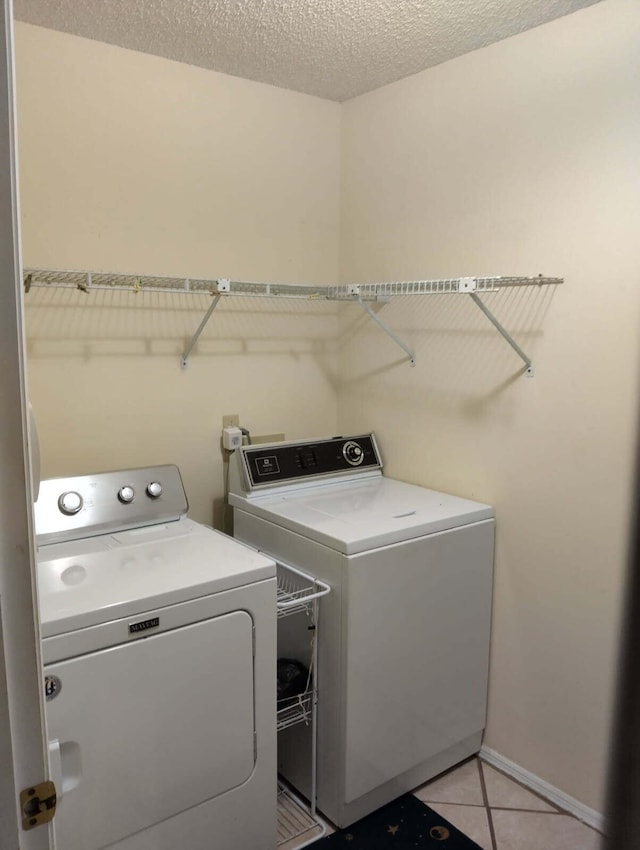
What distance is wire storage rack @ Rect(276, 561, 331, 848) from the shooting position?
6.34 feet

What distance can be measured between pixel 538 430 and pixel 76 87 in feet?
6.19

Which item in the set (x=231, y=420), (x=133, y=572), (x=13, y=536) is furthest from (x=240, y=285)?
(x=13, y=536)

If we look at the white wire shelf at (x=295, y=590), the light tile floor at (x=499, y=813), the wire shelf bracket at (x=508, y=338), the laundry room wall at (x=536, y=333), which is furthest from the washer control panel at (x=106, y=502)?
the light tile floor at (x=499, y=813)

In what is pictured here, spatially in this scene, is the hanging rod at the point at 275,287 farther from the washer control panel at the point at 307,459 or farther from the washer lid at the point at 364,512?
the washer lid at the point at 364,512

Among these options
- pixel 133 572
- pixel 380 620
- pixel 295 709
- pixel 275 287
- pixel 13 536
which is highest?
pixel 275 287

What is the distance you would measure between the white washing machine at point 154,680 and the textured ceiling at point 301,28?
1.42 m

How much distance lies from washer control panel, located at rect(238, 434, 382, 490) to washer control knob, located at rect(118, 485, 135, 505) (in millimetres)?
442

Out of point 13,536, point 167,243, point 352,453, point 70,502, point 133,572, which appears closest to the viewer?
point 13,536

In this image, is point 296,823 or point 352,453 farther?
point 352,453

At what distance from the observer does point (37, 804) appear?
73 cm

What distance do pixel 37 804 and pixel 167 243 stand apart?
1.94 metres

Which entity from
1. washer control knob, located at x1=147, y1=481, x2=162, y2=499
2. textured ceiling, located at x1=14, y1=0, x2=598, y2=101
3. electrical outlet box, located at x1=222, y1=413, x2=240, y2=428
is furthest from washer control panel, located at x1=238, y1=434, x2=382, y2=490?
textured ceiling, located at x1=14, y1=0, x2=598, y2=101

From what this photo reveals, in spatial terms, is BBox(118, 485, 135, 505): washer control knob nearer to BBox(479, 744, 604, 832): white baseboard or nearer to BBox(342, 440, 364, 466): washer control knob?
BBox(342, 440, 364, 466): washer control knob

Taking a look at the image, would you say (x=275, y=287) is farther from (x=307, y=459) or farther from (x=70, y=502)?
(x=70, y=502)
